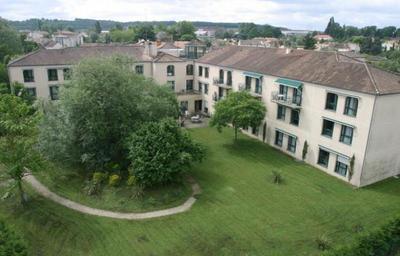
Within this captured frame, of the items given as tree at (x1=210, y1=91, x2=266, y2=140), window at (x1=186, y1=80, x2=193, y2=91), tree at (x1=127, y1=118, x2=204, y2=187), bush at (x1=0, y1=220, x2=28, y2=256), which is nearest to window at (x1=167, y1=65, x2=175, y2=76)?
window at (x1=186, y1=80, x2=193, y2=91)

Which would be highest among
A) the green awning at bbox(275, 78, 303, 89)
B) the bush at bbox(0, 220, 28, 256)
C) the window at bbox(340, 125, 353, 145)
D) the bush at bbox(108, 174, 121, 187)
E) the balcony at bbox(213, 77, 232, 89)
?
the green awning at bbox(275, 78, 303, 89)

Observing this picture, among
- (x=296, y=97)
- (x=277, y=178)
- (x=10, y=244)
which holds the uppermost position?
(x=296, y=97)

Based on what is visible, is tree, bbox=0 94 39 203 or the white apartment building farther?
the white apartment building

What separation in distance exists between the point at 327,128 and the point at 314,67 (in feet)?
24.2

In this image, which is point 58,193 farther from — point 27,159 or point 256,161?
point 256,161

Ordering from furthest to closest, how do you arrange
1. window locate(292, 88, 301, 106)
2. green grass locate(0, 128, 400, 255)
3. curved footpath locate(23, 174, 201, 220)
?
1. window locate(292, 88, 301, 106)
2. curved footpath locate(23, 174, 201, 220)
3. green grass locate(0, 128, 400, 255)

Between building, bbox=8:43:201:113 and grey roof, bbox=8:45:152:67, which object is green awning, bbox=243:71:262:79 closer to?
building, bbox=8:43:201:113

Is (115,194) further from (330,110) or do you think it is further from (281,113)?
(330,110)

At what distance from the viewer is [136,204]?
25.5 metres

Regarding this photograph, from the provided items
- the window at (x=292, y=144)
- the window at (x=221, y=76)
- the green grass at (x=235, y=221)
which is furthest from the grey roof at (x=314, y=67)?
the green grass at (x=235, y=221)

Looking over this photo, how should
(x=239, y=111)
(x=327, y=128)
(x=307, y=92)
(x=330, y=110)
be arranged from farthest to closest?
1. (x=239, y=111)
2. (x=307, y=92)
3. (x=327, y=128)
4. (x=330, y=110)

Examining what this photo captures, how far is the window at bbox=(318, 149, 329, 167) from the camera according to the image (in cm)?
3266

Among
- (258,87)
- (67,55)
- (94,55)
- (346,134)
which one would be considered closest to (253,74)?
(258,87)

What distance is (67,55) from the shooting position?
4922cm
